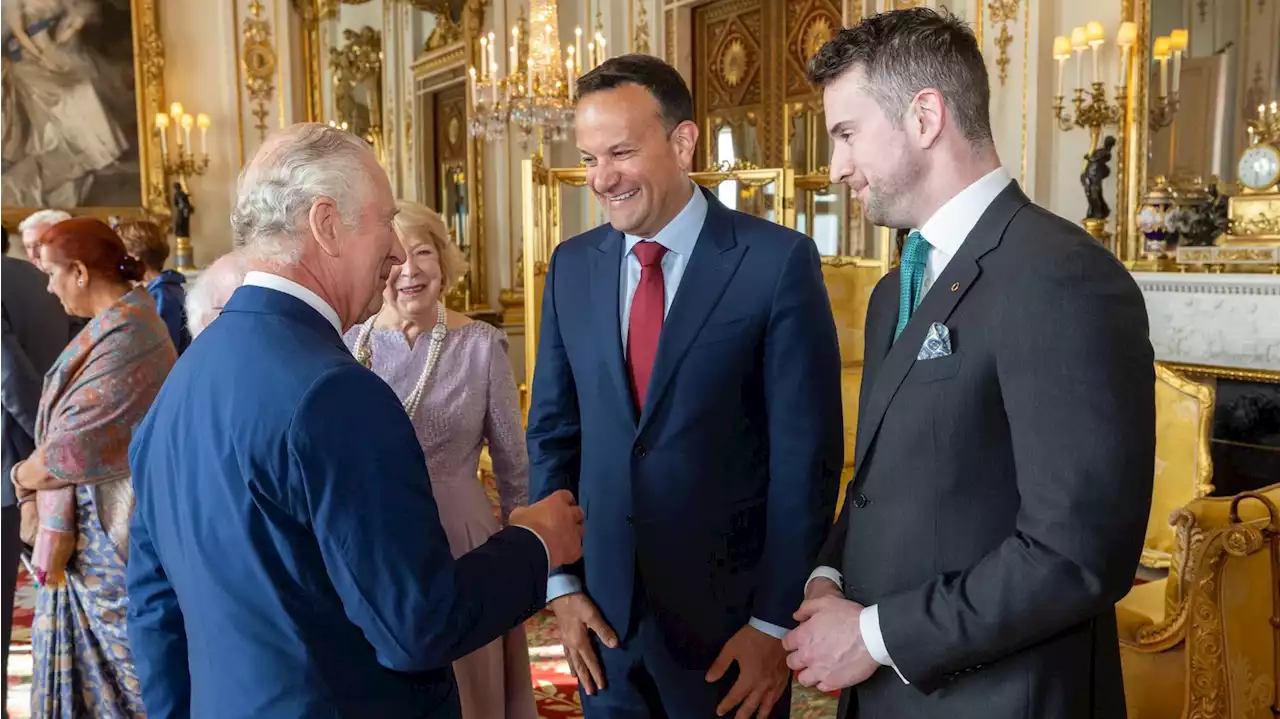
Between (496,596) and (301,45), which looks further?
(301,45)

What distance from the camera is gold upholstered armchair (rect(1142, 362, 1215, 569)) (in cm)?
368

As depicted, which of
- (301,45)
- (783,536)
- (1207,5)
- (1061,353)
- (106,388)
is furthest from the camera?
(301,45)

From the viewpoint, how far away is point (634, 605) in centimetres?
186

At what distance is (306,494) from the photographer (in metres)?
1.21

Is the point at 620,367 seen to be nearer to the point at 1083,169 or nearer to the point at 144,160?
the point at 1083,169

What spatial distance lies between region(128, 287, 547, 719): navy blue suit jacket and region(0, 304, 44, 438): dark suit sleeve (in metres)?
2.24

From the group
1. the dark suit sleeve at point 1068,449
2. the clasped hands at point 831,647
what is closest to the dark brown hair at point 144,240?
the clasped hands at point 831,647

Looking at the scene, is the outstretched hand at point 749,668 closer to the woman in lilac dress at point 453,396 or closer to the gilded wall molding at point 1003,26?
the woman in lilac dress at point 453,396

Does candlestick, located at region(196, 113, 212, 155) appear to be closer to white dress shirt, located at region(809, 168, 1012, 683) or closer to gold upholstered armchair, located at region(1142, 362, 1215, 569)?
gold upholstered armchair, located at region(1142, 362, 1215, 569)

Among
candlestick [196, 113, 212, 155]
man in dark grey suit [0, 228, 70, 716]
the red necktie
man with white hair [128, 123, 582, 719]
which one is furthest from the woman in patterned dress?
candlestick [196, 113, 212, 155]

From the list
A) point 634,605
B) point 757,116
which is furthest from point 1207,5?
point 634,605

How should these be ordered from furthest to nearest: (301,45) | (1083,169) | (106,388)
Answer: (301,45) → (1083,169) → (106,388)

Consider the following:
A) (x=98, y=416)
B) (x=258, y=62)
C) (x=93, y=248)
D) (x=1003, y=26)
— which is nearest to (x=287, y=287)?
(x=98, y=416)

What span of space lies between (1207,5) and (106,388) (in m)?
5.29
